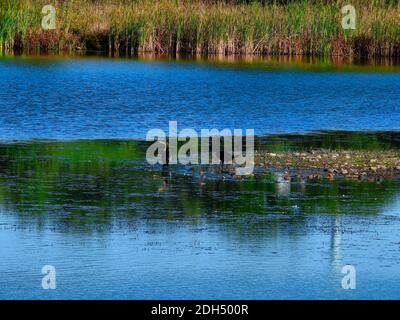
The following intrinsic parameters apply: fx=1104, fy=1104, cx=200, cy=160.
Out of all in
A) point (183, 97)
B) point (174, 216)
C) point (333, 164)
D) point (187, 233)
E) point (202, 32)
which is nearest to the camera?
point (187, 233)

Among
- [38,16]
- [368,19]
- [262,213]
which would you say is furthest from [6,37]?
[262,213]

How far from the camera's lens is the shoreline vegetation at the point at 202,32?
1438 inches

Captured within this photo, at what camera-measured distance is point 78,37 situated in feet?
126

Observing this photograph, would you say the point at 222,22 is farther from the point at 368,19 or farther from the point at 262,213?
the point at 262,213

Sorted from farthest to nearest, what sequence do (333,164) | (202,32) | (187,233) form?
(202,32) < (333,164) < (187,233)

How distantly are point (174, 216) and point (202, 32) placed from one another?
24.3m

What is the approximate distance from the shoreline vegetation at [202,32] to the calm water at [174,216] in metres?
12.0

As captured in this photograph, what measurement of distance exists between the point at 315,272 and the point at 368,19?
90.4 feet

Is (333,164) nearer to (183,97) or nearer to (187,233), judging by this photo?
(187,233)

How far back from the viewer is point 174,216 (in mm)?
13086

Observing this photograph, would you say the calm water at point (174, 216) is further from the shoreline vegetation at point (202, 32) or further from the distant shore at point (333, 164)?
the shoreline vegetation at point (202, 32)

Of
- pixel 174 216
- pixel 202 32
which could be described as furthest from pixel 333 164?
pixel 202 32

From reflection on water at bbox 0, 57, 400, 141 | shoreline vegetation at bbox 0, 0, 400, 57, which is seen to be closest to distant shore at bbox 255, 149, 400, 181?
reflection on water at bbox 0, 57, 400, 141

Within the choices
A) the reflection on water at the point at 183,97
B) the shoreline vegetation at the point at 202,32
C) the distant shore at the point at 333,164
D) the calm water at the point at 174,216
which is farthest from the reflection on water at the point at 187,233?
the shoreline vegetation at the point at 202,32
